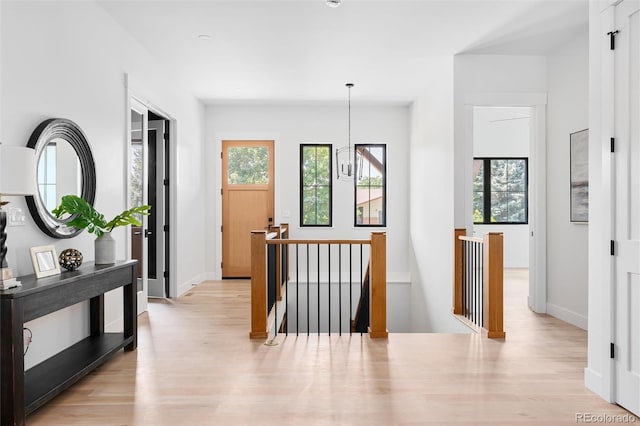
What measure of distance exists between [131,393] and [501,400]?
7.40 ft

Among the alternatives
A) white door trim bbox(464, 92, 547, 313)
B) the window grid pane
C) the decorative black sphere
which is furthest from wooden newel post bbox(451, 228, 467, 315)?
the decorative black sphere

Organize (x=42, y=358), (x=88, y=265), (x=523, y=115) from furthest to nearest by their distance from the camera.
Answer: (x=523, y=115), (x=88, y=265), (x=42, y=358)

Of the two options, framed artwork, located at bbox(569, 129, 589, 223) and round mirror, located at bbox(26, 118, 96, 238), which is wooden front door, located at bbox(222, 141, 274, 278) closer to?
round mirror, located at bbox(26, 118, 96, 238)

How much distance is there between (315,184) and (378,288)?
3986mm

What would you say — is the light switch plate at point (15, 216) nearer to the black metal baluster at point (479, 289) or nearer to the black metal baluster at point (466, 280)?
the black metal baluster at point (479, 289)

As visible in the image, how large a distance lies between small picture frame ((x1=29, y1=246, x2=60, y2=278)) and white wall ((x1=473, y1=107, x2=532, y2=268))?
7.84 m

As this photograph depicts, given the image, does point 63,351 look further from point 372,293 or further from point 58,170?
point 372,293

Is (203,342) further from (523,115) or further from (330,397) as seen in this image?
(523,115)

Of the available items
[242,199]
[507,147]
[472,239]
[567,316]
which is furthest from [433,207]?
[507,147]

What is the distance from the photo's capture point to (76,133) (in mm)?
3572

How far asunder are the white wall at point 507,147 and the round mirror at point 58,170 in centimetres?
743

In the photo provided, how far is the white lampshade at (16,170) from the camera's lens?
2312 millimetres

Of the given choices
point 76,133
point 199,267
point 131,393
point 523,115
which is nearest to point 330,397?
point 131,393

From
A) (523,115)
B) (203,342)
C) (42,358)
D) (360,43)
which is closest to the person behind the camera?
(42,358)
